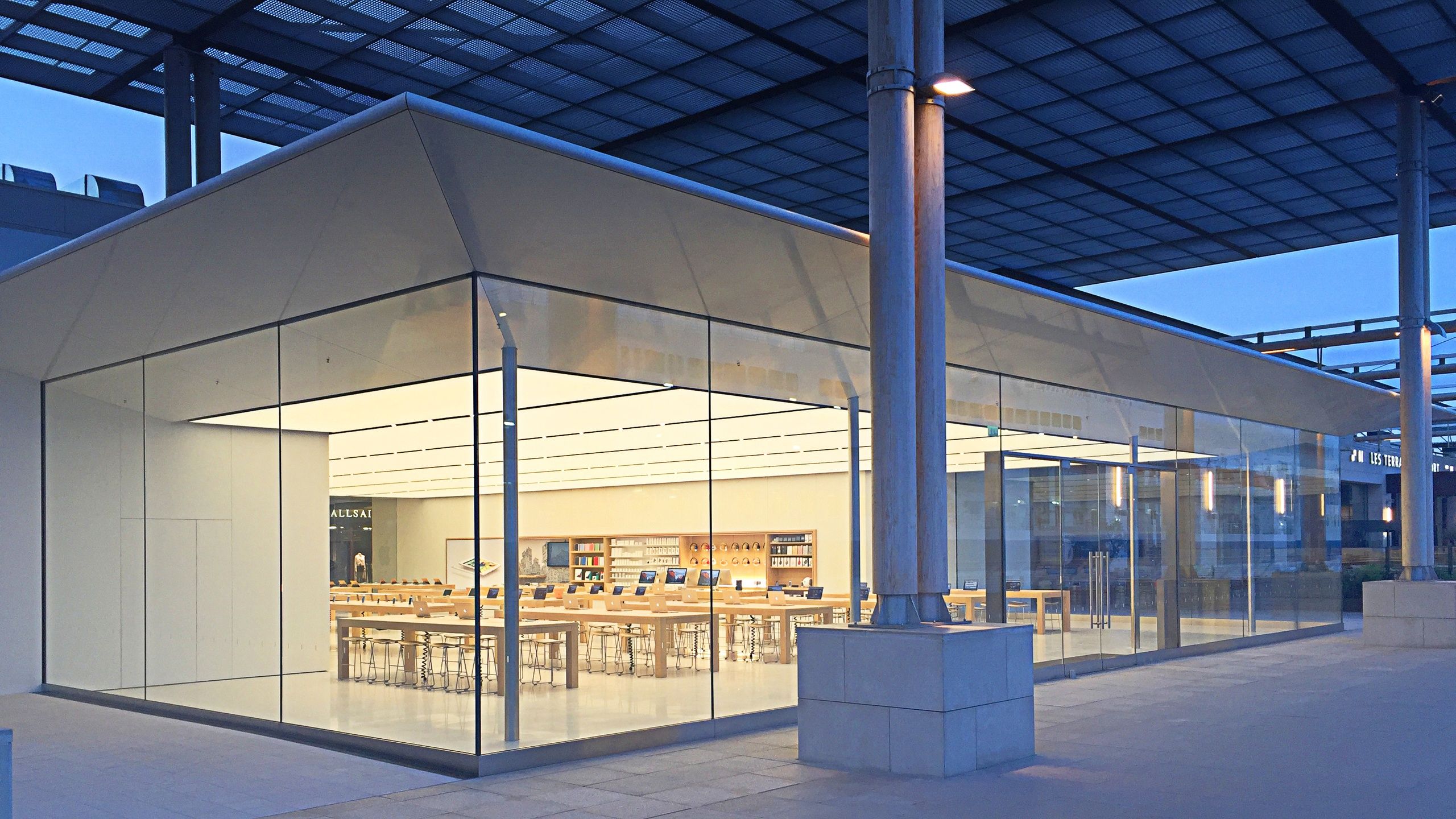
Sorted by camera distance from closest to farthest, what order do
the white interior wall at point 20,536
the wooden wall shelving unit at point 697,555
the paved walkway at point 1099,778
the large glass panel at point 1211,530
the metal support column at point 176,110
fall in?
the paved walkway at point 1099,778 < the wooden wall shelving unit at point 697,555 < the white interior wall at point 20,536 < the metal support column at point 176,110 < the large glass panel at point 1211,530

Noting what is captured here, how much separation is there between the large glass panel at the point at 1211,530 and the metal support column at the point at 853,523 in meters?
7.03

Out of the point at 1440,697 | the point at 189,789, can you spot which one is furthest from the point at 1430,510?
the point at 189,789

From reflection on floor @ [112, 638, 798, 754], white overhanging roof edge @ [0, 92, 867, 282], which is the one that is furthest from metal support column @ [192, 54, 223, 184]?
reflection on floor @ [112, 638, 798, 754]

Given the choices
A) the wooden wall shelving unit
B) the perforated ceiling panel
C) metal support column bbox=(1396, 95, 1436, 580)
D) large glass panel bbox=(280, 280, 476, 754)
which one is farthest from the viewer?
metal support column bbox=(1396, 95, 1436, 580)

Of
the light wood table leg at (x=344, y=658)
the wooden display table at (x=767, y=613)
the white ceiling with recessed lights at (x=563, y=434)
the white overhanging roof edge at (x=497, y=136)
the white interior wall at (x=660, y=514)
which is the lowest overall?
the light wood table leg at (x=344, y=658)

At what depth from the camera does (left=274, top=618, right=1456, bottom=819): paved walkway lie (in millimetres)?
7398

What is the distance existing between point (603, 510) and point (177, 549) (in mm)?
4854

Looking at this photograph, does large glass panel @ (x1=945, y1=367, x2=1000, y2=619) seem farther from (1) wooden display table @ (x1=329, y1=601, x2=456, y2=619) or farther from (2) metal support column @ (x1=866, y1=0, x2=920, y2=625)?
(1) wooden display table @ (x1=329, y1=601, x2=456, y2=619)

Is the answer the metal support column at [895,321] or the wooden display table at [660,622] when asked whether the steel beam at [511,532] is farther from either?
the metal support column at [895,321]

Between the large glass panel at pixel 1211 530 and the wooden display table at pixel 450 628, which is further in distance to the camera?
the large glass panel at pixel 1211 530

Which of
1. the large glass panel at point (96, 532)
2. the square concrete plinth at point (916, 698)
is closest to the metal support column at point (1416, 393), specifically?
the square concrete plinth at point (916, 698)

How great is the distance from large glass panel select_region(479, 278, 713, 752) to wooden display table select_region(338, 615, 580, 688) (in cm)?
3

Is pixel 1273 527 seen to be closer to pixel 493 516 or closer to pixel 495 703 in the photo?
pixel 493 516

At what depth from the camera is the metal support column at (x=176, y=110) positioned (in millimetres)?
14211
